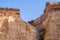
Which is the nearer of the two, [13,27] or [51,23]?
[13,27]

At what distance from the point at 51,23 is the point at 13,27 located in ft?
5.99

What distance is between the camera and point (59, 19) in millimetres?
11141

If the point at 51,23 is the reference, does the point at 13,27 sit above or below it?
below

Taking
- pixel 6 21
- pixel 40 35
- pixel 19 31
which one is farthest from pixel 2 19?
pixel 40 35

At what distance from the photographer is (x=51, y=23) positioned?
11109mm

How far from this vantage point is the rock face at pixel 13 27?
35.3 feet

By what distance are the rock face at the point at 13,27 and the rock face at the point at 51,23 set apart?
577 mm

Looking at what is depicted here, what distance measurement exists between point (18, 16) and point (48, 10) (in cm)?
155

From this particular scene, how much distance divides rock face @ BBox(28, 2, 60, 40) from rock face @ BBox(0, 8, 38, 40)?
1.89 ft

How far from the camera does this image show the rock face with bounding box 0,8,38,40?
10747 millimetres

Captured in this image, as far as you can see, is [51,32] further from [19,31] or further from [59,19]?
[19,31]

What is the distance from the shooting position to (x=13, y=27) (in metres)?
11.0

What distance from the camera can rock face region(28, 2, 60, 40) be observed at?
420 inches

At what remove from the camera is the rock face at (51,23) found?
10672 mm
